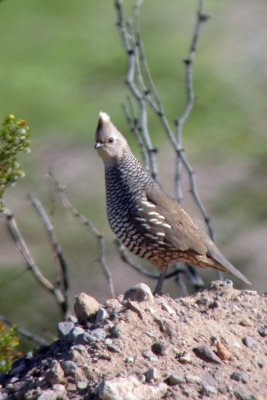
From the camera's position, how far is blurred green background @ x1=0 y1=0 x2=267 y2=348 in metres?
11.0

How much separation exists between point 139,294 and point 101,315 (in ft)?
0.72

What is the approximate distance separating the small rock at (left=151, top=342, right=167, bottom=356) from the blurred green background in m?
5.04

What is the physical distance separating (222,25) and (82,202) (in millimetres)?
5195

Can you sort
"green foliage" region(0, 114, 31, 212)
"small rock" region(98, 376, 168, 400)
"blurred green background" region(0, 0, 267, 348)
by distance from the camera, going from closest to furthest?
"small rock" region(98, 376, 168, 400) < "green foliage" region(0, 114, 31, 212) < "blurred green background" region(0, 0, 267, 348)

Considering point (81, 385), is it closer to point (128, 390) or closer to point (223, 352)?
point (128, 390)

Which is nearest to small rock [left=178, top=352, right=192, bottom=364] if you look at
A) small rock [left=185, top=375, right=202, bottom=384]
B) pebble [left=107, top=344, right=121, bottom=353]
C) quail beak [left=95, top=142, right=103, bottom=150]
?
small rock [left=185, top=375, right=202, bottom=384]

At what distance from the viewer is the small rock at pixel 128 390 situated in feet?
14.1

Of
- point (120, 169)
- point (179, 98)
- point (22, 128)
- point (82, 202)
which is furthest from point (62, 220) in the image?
point (22, 128)

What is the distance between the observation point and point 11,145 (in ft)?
17.2

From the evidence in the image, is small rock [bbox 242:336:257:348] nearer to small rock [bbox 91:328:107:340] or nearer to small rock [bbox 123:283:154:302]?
small rock [bbox 123:283:154:302]

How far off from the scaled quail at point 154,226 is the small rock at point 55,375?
1.85 metres

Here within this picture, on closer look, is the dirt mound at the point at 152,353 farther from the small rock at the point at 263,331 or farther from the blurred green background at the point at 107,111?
the blurred green background at the point at 107,111

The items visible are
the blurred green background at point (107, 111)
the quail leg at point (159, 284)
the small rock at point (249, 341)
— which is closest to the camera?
the small rock at point (249, 341)

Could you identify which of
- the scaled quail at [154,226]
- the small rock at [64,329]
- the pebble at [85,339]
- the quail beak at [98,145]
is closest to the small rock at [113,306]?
the small rock at [64,329]
